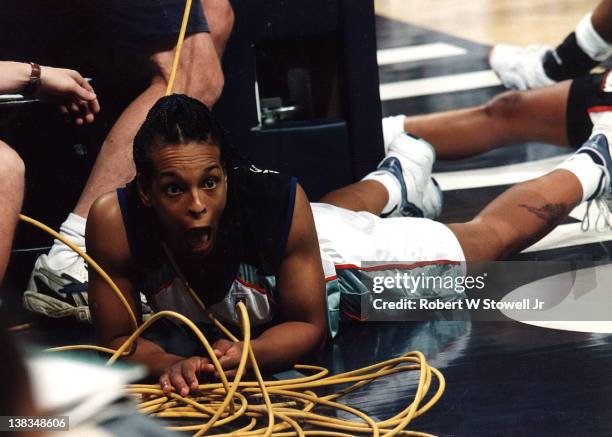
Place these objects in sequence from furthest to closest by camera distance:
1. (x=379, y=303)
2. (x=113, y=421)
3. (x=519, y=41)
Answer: (x=519, y=41), (x=379, y=303), (x=113, y=421)

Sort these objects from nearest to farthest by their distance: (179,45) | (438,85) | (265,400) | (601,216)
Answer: (265,400) → (179,45) → (601,216) → (438,85)

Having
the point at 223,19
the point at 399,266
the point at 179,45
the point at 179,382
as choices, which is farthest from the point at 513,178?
the point at 179,382

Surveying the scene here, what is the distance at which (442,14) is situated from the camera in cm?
507

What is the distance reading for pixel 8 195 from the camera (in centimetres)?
200

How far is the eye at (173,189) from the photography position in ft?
6.14

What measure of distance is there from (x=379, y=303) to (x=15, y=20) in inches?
38.6

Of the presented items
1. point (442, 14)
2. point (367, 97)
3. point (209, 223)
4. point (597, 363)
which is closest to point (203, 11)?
point (367, 97)

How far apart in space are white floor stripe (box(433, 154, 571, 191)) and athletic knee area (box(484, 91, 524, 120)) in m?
0.15

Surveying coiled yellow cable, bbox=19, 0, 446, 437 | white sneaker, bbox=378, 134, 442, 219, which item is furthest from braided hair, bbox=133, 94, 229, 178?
white sneaker, bbox=378, 134, 442, 219

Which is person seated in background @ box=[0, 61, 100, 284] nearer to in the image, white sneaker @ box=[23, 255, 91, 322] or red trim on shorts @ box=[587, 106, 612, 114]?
white sneaker @ box=[23, 255, 91, 322]

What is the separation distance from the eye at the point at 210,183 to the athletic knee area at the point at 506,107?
4.53 feet

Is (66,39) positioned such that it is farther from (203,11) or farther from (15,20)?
(203,11)

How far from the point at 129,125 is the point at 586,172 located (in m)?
1.06

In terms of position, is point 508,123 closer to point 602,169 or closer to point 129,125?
point 602,169
